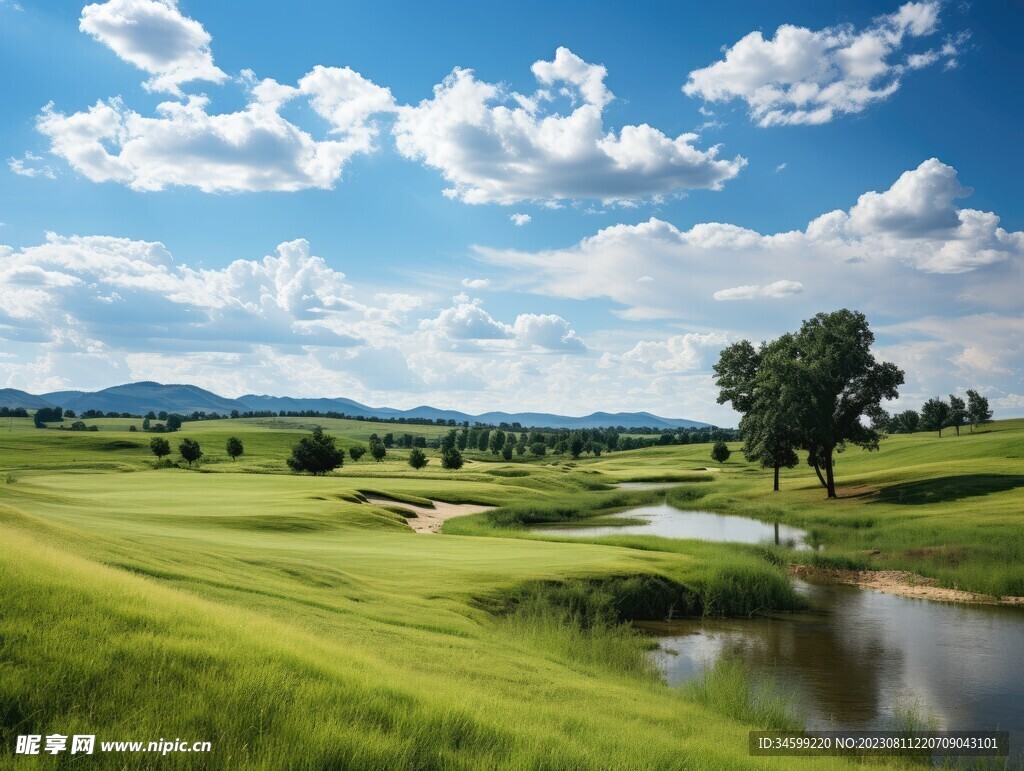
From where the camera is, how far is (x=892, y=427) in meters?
186

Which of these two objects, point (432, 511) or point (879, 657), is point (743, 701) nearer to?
point (879, 657)

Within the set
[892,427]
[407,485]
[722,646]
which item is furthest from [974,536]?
[892,427]

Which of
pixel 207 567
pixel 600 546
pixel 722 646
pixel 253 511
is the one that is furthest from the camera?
pixel 253 511

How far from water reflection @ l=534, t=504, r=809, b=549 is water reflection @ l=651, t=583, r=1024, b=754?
1698 centimetres

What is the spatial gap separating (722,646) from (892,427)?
189621 millimetres

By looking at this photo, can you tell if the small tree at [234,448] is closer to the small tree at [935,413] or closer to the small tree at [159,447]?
the small tree at [159,447]

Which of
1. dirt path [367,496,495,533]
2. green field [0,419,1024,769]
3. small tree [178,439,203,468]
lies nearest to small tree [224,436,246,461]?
small tree [178,439,203,468]

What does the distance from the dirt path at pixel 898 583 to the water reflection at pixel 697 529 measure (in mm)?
7933

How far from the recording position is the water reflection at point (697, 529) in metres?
45.6

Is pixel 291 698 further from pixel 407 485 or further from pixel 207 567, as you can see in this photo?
pixel 407 485

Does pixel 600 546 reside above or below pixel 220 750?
below

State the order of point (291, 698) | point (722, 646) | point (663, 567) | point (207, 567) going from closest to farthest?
point (291, 698) → point (207, 567) → point (722, 646) → point (663, 567)

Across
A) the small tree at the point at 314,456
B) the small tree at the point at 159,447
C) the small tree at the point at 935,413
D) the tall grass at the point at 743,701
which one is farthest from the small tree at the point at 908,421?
the tall grass at the point at 743,701

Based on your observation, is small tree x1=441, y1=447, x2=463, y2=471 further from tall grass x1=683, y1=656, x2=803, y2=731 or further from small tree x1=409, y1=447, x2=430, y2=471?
tall grass x1=683, y1=656, x2=803, y2=731
